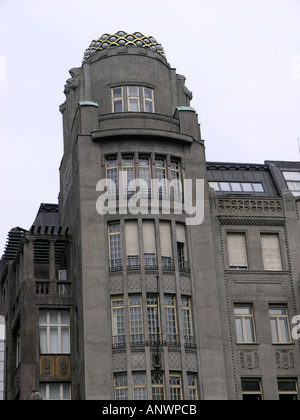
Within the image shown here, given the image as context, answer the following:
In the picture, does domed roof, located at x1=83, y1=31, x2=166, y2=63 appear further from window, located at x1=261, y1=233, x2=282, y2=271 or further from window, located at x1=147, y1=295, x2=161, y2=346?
window, located at x1=147, y1=295, x2=161, y2=346

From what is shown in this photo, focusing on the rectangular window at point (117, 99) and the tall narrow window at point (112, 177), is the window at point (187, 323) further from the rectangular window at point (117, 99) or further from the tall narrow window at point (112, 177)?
the rectangular window at point (117, 99)

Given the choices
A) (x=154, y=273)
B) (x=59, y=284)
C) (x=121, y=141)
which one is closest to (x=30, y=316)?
(x=59, y=284)

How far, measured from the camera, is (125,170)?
49.6 metres

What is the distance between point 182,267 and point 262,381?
743cm

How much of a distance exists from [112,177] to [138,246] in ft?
14.6

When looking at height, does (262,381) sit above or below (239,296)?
below

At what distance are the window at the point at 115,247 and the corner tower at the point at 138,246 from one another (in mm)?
55

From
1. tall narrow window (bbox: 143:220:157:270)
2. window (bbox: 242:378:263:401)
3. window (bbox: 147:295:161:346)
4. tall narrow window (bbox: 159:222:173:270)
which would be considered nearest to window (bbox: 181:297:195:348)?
window (bbox: 147:295:161:346)

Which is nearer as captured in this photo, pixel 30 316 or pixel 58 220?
pixel 30 316

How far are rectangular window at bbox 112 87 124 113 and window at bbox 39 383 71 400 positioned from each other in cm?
1646

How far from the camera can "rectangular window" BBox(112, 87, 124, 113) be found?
172ft

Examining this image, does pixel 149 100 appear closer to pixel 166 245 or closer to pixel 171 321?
pixel 166 245
